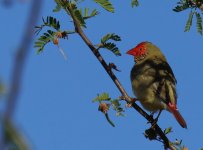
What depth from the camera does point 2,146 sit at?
0.50 m

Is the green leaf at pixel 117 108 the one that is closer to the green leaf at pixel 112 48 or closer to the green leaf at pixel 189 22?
the green leaf at pixel 112 48

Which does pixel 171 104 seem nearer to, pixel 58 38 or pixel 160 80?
pixel 160 80

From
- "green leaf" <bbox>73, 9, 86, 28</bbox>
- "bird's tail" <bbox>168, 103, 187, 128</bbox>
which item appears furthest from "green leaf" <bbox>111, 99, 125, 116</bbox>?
"bird's tail" <bbox>168, 103, 187, 128</bbox>

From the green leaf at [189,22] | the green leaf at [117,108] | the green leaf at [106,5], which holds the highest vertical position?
the green leaf at [189,22]

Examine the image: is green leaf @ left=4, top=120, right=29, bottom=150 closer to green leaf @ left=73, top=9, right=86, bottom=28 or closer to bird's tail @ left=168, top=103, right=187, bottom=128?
green leaf @ left=73, top=9, right=86, bottom=28

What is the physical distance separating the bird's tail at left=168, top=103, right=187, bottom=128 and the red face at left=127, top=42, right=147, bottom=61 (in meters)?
1.66

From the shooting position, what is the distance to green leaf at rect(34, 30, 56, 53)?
3.30 metres

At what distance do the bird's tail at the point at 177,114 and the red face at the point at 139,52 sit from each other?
1663mm

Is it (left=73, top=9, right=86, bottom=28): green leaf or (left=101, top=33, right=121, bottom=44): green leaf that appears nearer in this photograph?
(left=73, top=9, right=86, bottom=28): green leaf

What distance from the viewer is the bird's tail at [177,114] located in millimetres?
4398

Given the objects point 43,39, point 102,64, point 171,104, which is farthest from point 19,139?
point 171,104

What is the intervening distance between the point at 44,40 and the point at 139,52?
3.33 meters

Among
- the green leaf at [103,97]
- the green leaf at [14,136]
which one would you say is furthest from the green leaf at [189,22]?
the green leaf at [14,136]

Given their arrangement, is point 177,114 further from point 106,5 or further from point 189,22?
point 106,5
